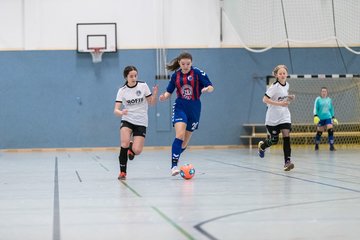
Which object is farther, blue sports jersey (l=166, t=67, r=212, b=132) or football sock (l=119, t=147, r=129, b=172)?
blue sports jersey (l=166, t=67, r=212, b=132)

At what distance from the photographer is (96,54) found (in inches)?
880

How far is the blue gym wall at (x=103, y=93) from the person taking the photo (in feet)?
73.5

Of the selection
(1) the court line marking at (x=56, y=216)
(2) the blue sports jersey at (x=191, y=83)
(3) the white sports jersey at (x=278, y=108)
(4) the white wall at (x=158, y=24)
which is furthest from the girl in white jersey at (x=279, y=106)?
(4) the white wall at (x=158, y=24)

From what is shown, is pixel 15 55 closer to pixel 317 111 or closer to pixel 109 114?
pixel 109 114

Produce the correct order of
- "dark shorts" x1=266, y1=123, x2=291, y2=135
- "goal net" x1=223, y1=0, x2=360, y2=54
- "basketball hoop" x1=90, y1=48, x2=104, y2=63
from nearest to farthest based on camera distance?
"dark shorts" x1=266, y1=123, x2=291, y2=135
"goal net" x1=223, y1=0, x2=360, y2=54
"basketball hoop" x1=90, y1=48, x2=104, y2=63

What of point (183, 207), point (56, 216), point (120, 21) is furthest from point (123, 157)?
point (120, 21)

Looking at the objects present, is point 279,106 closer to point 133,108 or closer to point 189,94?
point 189,94

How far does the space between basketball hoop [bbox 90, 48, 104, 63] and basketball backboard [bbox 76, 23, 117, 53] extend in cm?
14

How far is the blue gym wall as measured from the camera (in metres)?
22.4

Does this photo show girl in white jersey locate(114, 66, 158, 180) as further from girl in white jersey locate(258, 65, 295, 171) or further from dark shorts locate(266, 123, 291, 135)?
dark shorts locate(266, 123, 291, 135)

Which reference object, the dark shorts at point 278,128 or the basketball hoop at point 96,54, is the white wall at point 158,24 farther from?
the dark shorts at point 278,128

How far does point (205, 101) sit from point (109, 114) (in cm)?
351

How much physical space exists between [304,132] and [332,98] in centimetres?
176

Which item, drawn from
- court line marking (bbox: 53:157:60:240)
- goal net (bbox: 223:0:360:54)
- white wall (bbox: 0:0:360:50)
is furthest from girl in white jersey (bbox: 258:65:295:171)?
white wall (bbox: 0:0:360:50)
